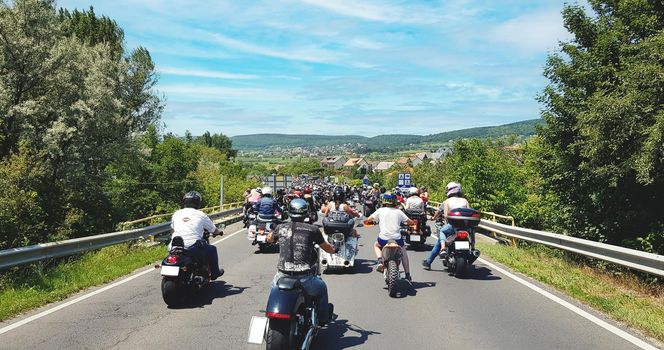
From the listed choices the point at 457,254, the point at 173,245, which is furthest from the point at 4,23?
the point at 457,254

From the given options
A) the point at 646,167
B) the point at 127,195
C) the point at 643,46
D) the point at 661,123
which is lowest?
the point at 127,195

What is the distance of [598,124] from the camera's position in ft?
50.3

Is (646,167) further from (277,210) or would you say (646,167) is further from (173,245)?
(173,245)

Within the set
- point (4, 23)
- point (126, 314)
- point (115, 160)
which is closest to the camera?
point (126, 314)

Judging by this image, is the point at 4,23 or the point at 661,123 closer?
the point at 661,123

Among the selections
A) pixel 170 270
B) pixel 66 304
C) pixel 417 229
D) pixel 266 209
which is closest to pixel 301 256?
pixel 170 270

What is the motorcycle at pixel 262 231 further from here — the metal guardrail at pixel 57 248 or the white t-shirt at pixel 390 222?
the white t-shirt at pixel 390 222

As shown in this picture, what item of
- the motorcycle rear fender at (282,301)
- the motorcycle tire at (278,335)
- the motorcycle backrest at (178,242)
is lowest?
the motorcycle tire at (278,335)

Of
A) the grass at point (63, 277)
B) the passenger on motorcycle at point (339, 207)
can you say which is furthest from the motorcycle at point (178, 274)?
the passenger on motorcycle at point (339, 207)

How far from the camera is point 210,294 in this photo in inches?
370

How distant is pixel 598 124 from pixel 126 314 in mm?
13144

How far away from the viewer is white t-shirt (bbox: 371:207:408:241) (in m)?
9.62

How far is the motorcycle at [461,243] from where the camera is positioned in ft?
35.9

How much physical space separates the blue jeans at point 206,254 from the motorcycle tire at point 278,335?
12.5 feet
